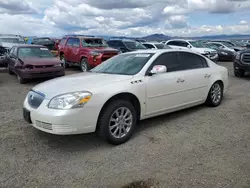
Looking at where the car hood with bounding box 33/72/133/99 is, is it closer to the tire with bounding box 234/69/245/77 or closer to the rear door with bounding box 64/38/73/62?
the tire with bounding box 234/69/245/77

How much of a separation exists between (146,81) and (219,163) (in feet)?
5.99

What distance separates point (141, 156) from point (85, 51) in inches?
352

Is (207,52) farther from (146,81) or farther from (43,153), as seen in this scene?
(43,153)

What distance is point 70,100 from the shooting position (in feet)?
12.1

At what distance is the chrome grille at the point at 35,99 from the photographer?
3975mm

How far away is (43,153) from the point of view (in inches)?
150

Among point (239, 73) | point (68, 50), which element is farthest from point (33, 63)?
point (239, 73)

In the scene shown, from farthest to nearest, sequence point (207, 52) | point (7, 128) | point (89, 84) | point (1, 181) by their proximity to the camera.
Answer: point (207, 52) → point (7, 128) → point (89, 84) → point (1, 181)

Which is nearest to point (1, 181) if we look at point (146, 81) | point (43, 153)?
point (43, 153)

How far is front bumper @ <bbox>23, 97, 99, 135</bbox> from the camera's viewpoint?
3.60 metres

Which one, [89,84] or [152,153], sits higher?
[89,84]

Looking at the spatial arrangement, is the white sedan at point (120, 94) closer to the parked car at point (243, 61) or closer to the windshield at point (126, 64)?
the windshield at point (126, 64)

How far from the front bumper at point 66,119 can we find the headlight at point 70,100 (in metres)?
0.07

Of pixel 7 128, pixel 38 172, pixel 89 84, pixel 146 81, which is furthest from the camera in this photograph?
pixel 7 128
